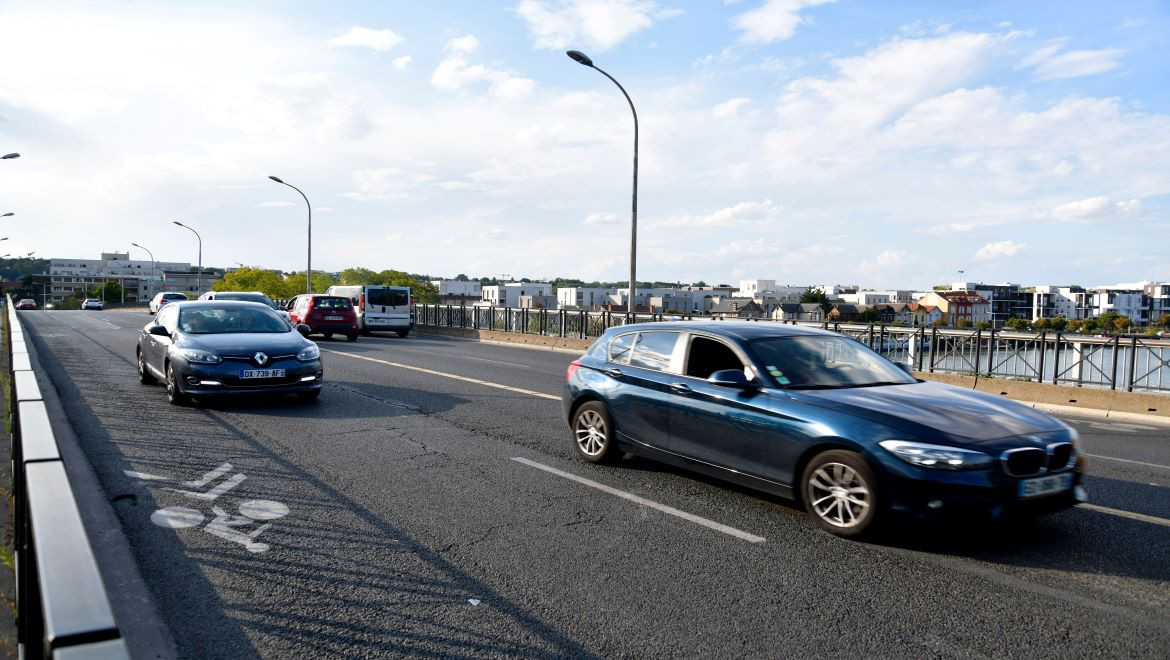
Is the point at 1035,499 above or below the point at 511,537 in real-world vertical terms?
above

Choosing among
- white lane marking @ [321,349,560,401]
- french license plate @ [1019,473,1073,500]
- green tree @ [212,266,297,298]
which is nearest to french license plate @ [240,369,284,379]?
white lane marking @ [321,349,560,401]

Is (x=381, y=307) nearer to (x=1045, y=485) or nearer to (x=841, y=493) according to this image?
(x=841, y=493)

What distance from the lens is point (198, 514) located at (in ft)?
18.0

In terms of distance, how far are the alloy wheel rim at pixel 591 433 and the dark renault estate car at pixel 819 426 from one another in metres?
0.02

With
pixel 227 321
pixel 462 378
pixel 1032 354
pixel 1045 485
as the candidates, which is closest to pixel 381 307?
pixel 462 378

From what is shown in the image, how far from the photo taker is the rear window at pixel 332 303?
85.5ft

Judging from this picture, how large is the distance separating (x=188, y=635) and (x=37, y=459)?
1.35 m

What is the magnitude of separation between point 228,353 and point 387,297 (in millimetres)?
20286

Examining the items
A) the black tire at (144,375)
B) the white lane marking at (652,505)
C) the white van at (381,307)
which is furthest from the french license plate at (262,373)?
the white van at (381,307)

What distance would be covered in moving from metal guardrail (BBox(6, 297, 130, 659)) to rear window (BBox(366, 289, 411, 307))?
2741 cm

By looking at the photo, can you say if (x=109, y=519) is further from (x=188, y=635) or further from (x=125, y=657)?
(x=125, y=657)

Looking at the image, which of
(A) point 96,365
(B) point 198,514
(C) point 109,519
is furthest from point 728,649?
(A) point 96,365

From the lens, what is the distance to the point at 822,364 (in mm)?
6141

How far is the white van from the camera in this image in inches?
1172
